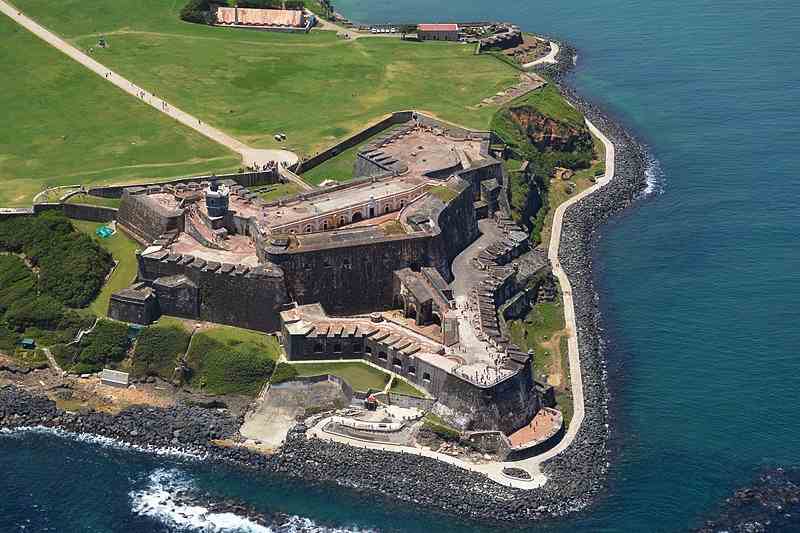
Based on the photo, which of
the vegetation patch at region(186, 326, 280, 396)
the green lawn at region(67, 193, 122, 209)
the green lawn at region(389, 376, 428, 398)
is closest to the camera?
the green lawn at region(389, 376, 428, 398)

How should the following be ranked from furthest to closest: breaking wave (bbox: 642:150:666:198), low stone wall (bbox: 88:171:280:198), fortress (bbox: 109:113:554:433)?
breaking wave (bbox: 642:150:666:198), low stone wall (bbox: 88:171:280:198), fortress (bbox: 109:113:554:433)

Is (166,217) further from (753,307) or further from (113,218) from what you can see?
Answer: (753,307)

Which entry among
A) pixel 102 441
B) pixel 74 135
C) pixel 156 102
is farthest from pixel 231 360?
pixel 156 102

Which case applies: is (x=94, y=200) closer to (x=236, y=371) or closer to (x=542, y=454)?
(x=236, y=371)

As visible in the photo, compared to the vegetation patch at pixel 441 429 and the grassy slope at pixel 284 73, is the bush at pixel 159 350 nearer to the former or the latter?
the vegetation patch at pixel 441 429

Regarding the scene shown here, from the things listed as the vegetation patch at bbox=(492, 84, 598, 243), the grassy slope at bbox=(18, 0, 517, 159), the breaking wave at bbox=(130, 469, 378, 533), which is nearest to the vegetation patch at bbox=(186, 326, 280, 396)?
the breaking wave at bbox=(130, 469, 378, 533)

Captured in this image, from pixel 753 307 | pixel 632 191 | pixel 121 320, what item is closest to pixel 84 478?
pixel 121 320

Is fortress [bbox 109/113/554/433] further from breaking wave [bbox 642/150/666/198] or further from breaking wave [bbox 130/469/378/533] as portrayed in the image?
breaking wave [bbox 642/150/666/198]

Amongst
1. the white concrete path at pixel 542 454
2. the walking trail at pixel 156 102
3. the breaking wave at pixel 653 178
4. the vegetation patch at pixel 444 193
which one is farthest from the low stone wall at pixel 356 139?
the white concrete path at pixel 542 454
